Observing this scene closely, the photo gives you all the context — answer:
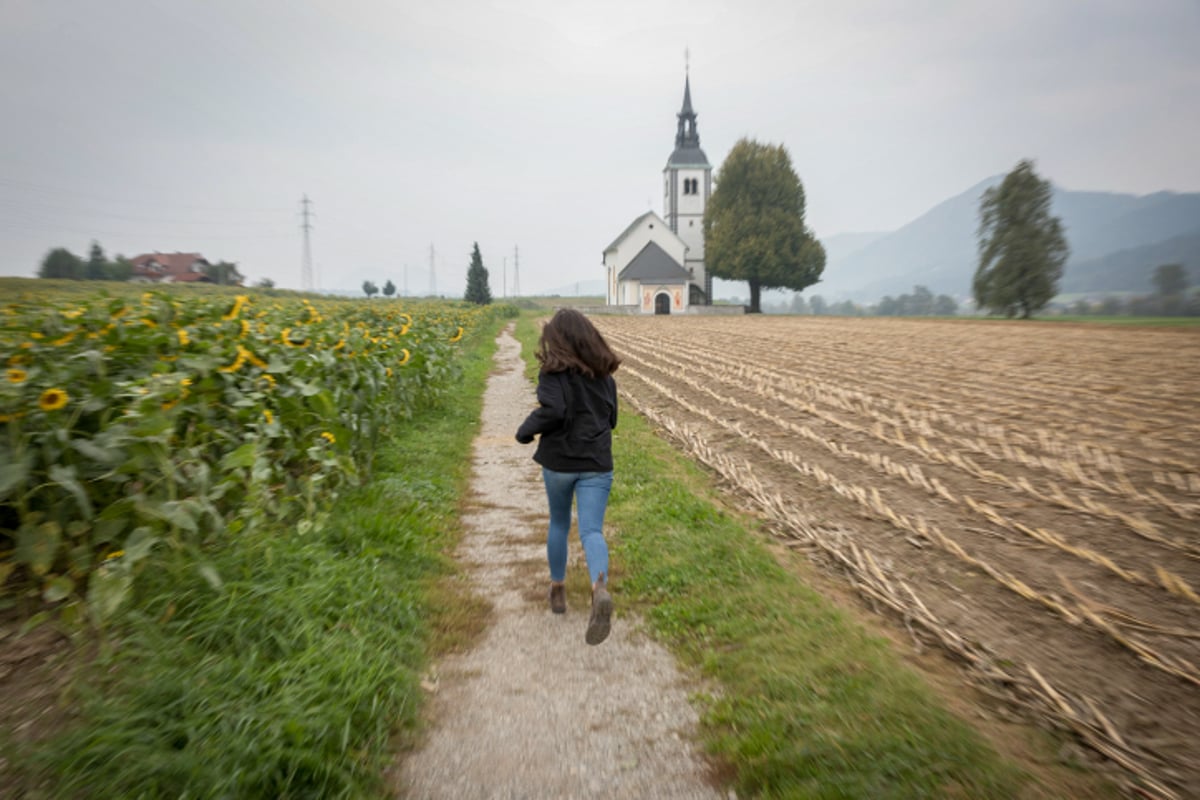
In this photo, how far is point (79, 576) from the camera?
293 centimetres

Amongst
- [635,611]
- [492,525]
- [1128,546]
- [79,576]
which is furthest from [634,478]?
[79,576]

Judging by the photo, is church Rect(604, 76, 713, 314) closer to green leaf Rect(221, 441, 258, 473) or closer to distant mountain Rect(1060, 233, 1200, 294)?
green leaf Rect(221, 441, 258, 473)

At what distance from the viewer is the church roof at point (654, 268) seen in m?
60.1

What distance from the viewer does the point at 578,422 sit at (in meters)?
3.76

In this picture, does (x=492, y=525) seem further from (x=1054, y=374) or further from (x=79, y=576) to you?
(x=1054, y=374)

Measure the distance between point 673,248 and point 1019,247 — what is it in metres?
31.2

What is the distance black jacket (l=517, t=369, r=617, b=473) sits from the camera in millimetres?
3686

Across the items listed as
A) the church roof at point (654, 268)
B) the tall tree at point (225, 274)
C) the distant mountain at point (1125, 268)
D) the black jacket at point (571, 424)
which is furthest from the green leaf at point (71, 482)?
the distant mountain at point (1125, 268)

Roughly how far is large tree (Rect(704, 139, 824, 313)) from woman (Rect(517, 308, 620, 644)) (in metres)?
Answer: 54.6

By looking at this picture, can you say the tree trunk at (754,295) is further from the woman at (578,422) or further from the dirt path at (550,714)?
the dirt path at (550,714)

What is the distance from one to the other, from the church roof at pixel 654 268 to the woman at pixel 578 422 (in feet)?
187

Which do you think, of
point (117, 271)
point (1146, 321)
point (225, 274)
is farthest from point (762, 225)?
point (117, 271)

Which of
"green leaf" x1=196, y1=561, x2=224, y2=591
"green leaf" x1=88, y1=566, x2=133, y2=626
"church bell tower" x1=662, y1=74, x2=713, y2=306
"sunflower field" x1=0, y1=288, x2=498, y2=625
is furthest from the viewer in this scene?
"church bell tower" x1=662, y1=74, x2=713, y2=306

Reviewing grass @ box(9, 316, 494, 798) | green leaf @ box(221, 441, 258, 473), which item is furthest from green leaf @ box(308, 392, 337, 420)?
green leaf @ box(221, 441, 258, 473)
